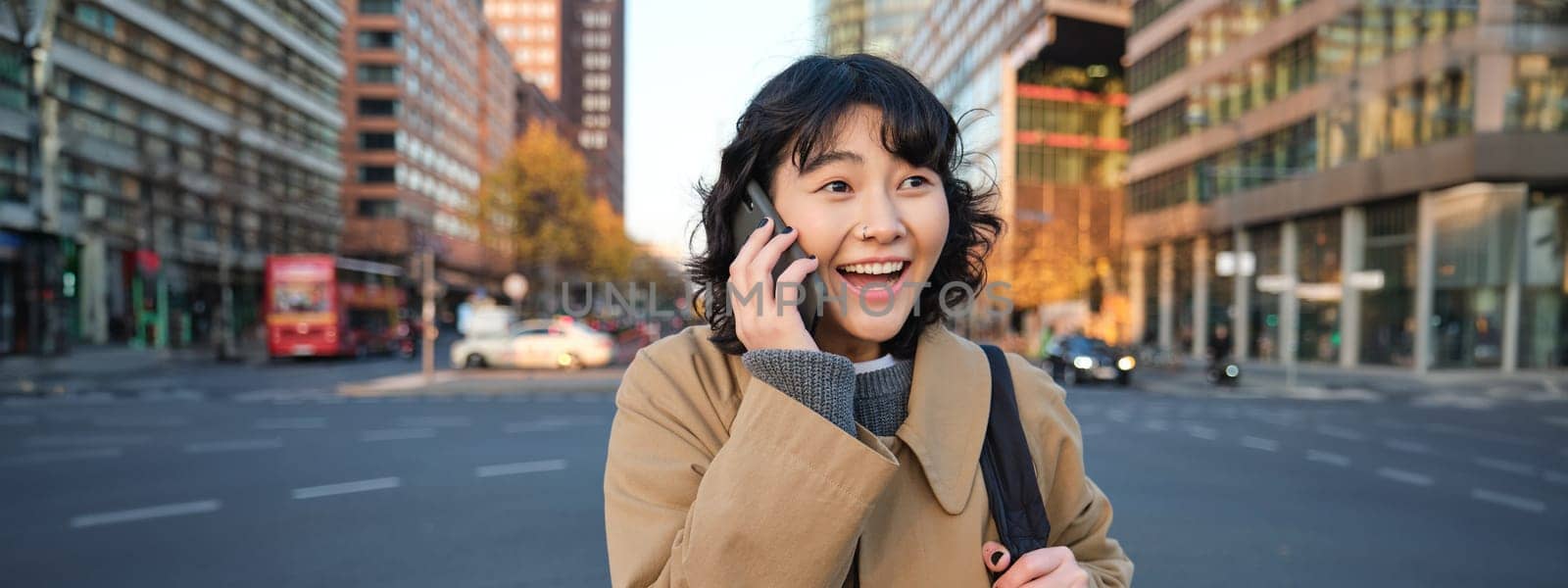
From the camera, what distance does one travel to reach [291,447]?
9.20m

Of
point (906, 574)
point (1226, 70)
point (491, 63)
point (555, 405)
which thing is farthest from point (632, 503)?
point (491, 63)

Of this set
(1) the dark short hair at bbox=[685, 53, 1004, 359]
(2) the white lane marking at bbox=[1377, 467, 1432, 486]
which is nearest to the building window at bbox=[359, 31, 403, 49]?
(2) the white lane marking at bbox=[1377, 467, 1432, 486]

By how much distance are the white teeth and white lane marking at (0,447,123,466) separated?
9.93 meters

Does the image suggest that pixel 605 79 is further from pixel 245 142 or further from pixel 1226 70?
pixel 1226 70

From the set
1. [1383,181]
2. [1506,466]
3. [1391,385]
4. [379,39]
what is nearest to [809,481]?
[1506,466]

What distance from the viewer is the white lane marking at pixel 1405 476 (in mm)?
7594

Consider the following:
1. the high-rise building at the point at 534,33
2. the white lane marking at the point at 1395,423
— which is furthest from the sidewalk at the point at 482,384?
the high-rise building at the point at 534,33

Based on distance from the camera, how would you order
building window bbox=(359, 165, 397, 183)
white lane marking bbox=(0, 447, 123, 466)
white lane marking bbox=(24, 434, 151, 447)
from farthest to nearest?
building window bbox=(359, 165, 397, 183) < white lane marking bbox=(24, 434, 151, 447) < white lane marking bbox=(0, 447, 123, 466)

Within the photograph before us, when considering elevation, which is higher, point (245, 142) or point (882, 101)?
point (245, 142)

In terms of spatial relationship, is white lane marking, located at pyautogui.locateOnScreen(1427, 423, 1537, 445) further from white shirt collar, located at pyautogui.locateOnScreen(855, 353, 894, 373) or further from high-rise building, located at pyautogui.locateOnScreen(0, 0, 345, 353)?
high-rise building, located at pyautogui.locateOnScreen(0, 0, 345, 353)

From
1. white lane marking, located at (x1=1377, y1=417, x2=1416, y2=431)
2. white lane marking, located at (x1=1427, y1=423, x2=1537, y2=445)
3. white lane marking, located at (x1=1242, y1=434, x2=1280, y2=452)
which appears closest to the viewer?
white lane marking, located at (x1=1242, y1=434, x2=1280, y2=452)

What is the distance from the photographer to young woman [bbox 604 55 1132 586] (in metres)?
1.16

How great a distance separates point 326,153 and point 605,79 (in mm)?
94919

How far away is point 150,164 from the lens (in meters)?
27.5
